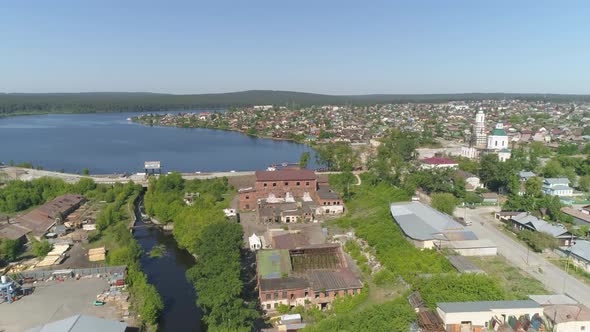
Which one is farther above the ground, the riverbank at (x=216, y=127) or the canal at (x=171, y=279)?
the riverbank at (x=216, y=127)

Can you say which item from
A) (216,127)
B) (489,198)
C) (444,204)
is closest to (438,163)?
(489,198)

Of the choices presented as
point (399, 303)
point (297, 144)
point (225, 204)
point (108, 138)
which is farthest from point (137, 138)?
point (399, 303)

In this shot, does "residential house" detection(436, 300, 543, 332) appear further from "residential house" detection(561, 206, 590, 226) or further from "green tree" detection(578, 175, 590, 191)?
"green tree" detection(578, 175, 590, 191)

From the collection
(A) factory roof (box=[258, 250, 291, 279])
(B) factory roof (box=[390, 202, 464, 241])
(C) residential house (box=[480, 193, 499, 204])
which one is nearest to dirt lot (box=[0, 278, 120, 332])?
(A) factory roof (box=[258, 250, 291, 279])

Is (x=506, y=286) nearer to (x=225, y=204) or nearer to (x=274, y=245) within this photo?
(x=274, y=245)

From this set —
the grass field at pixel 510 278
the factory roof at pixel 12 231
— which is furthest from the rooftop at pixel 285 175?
the factory roof at pixel 12 231

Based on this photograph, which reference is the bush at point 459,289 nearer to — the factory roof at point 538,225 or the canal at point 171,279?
the factory roof at point 538,225
